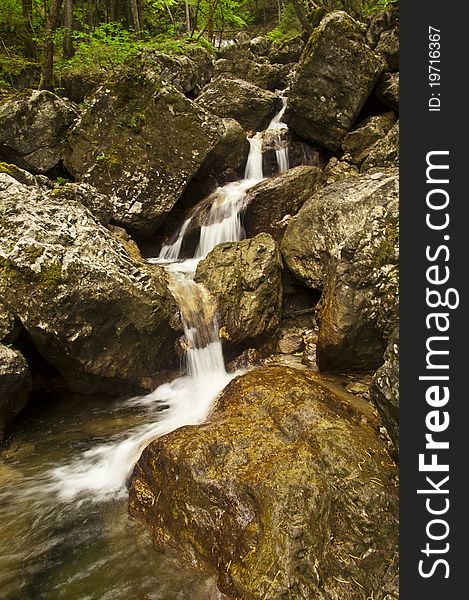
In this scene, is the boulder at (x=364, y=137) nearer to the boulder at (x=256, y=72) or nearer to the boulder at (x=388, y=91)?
the boulder at (x=388, y=91)

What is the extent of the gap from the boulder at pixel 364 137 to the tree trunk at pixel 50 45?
24.8ft

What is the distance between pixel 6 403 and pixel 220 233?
17.9ft

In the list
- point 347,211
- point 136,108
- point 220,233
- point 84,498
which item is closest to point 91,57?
point 136,108

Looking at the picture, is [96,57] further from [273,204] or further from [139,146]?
[273,204]

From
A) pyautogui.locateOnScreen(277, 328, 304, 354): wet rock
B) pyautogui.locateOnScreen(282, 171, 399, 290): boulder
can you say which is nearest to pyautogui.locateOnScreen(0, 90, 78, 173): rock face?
pyautogui.locateOnScreen(282, 171, 399, 290): boulder

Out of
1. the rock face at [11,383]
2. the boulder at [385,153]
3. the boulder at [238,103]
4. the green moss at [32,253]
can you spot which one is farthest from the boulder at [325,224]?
the boulder at [238,103]

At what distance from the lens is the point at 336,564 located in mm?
2861

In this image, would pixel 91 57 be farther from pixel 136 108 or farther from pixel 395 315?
pixel 395 315

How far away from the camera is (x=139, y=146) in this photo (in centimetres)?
868

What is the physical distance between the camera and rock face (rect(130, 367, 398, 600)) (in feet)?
9.32

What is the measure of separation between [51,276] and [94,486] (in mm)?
2545

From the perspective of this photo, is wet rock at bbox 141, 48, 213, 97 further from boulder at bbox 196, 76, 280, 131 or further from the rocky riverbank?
the rocky riverbank

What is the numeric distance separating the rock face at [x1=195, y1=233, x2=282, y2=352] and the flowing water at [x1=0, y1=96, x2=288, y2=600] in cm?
27

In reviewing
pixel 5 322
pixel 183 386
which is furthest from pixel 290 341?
pixel 5 322
